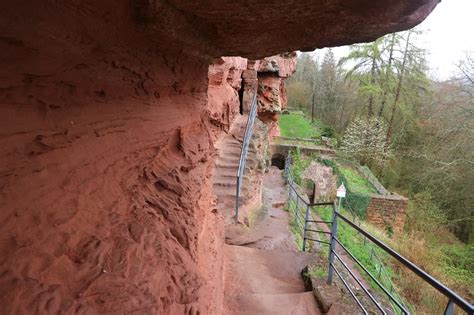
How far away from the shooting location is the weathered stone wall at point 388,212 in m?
16.1

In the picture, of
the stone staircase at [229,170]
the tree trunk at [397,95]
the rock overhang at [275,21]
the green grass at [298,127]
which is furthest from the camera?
the green grass at [298,127]

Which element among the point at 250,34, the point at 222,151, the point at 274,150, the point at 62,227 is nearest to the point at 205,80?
the point at 250,34

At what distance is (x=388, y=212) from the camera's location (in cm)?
1627

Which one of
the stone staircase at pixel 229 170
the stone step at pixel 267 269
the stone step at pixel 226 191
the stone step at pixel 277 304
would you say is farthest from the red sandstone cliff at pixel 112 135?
the stone step at pixel 226 191

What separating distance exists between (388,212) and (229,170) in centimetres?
1191

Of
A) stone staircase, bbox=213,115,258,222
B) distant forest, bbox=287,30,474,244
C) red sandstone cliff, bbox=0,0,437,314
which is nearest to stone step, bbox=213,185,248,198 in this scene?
stone staircase, bbox=213,115,258,222

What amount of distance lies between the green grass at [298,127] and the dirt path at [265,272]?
1811 cm

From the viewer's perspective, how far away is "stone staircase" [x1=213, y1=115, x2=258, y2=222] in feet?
22.6

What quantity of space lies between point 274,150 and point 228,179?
12576mm

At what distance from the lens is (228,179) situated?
7430mm

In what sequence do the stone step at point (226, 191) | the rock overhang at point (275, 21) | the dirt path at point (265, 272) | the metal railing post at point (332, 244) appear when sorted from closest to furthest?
the rock overhang at point (275, 21)
the dirt path at point (265, 272)
the metal railing post at point (332, 244)
the stone step at point (226, 191)

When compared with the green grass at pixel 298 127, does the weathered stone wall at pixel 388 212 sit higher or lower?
lower

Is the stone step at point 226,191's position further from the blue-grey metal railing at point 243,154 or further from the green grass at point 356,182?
the green grass at point 356,182

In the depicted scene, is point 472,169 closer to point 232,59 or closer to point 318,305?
point 232,59
